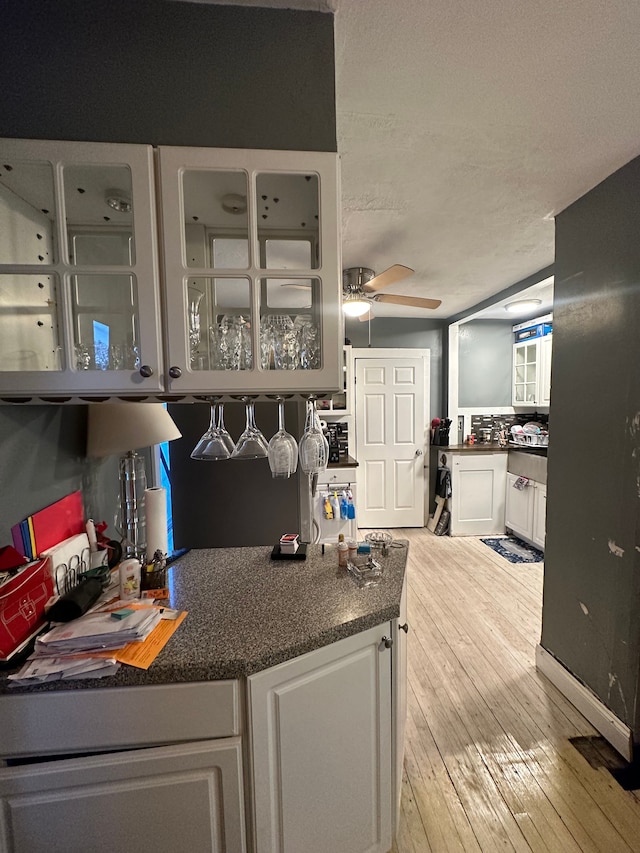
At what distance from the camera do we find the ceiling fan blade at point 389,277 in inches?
85.2

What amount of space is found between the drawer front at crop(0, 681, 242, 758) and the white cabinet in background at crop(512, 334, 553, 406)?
154 inches

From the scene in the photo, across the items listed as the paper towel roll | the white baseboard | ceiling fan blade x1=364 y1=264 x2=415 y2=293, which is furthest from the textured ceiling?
the white baseboard

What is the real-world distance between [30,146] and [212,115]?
1.58 feet

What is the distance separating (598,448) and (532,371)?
8.96ft

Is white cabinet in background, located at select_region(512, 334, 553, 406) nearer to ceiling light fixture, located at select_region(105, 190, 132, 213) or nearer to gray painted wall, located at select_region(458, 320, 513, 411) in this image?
gray painted wall, located at select_region(458, 320, 513, 411)

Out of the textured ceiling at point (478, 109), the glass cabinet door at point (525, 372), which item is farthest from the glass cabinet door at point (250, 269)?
the glass cabinet door at point (525, 372)

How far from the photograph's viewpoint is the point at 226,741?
946 millimetres

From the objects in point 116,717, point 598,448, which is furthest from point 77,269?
point 598,448

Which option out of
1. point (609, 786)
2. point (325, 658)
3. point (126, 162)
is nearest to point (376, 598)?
point (325, 658)

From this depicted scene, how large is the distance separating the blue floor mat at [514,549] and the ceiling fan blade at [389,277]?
2.77 m

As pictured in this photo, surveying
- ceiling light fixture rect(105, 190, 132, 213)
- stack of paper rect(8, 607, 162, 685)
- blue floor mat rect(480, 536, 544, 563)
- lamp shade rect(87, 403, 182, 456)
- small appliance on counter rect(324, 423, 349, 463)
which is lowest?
blue floor mat rect(480, 536, 544, 563)

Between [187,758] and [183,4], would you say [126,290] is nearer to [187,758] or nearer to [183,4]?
[183,4]

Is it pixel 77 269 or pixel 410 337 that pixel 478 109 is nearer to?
pixel 77 269

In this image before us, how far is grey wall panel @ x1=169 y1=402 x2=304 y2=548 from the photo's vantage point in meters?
2.13
